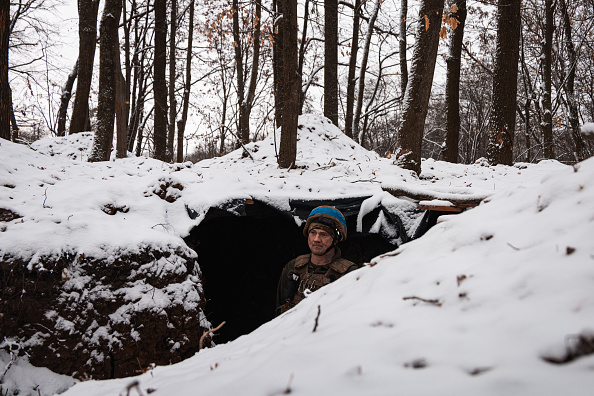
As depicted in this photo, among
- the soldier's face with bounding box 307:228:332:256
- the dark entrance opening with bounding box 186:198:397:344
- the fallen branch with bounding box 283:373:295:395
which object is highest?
the soldier's face with bounding box 307:228:332:256

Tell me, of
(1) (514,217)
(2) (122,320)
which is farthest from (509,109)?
(2) (122,320)

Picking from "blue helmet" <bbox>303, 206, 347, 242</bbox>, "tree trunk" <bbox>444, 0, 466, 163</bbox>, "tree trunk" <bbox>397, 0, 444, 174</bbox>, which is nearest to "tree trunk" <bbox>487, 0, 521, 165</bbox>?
"tree trunk" <bbox>444, 0, 466, 163</bbox>

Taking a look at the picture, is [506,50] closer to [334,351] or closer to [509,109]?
[509,109]

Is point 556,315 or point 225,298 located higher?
point 556,315

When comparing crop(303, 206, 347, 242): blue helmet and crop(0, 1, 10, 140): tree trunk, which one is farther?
crop(0, 1, 10, 140): tree trunk

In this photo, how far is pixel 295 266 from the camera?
140 inches

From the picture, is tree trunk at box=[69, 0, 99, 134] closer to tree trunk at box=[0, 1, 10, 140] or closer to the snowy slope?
tree trunk at box=[0, 1, 10, 140]

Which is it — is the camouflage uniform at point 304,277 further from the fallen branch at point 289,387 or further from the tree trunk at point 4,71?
the tree trunk at point 4,71

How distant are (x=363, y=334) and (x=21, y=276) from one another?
10.2ft

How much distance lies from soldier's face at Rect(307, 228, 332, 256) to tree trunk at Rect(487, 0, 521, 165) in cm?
573

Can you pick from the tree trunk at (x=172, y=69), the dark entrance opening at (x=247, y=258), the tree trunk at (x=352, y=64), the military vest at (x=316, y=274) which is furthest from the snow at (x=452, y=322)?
the tree trunk at (x=352, y=64)

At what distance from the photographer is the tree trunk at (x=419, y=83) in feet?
17.3

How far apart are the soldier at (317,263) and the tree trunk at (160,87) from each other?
785 cm

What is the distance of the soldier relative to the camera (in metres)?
3.36
